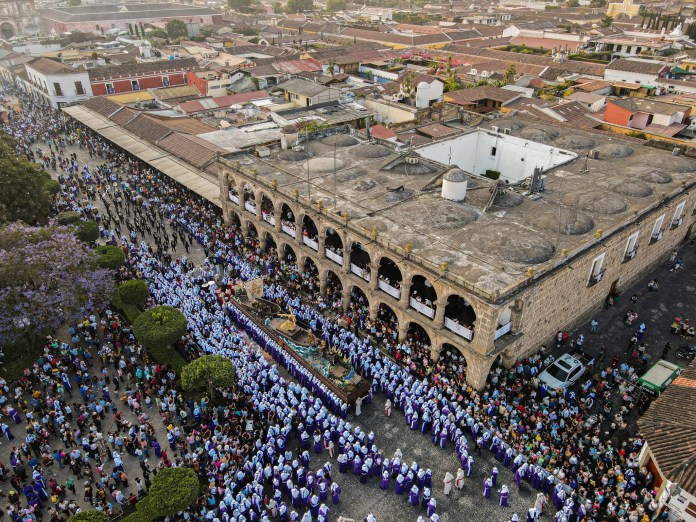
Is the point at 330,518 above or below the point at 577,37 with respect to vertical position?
below

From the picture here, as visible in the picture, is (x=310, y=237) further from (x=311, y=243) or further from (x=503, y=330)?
(x=503, y=330)

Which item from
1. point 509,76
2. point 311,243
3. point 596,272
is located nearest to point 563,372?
point 596,272

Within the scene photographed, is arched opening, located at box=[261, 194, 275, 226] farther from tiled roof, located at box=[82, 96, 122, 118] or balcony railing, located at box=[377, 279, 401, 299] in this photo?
tiled roof, located at box=[82, 96, 122, 118]

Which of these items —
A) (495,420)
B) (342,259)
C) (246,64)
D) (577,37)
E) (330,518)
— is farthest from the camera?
(577,37)

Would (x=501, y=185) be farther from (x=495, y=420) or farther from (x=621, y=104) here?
(x=621, y=104)

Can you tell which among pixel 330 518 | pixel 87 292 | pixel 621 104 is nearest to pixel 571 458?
pixel 330 518

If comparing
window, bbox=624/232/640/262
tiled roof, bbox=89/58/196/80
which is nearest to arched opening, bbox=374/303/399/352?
window, bbox=624/232/640/262

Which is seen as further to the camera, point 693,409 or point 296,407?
point 296,407
